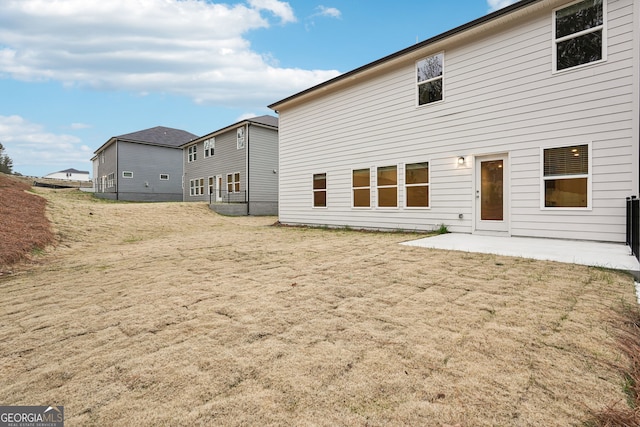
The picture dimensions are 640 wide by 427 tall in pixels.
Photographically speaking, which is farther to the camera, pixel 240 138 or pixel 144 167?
pixel 144 167

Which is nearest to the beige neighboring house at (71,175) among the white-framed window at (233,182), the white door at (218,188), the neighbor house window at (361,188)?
the white door at (218,188)

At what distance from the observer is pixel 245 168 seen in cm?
2000

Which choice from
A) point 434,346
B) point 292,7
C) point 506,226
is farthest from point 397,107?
point 292,7

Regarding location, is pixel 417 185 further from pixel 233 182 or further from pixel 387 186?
pixel 233 182

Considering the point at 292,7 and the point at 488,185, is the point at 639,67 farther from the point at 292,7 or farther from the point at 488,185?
the point at 292,7

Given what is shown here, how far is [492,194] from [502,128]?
1717mm

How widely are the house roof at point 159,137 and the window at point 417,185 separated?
2695 cm

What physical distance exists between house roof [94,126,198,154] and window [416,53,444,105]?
26.9m

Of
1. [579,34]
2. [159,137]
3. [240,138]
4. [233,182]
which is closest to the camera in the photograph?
[579,34]

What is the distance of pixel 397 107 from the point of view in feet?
32.8

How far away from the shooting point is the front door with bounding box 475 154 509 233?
309 inches

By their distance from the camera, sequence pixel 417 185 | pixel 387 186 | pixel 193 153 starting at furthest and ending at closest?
pixel 193 153 → pixel 387 186 → pixel 417 185

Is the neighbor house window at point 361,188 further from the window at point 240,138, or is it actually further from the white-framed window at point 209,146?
the white-framed window at point 209,146

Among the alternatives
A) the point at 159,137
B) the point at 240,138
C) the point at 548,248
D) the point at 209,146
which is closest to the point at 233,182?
the point at 240,138
